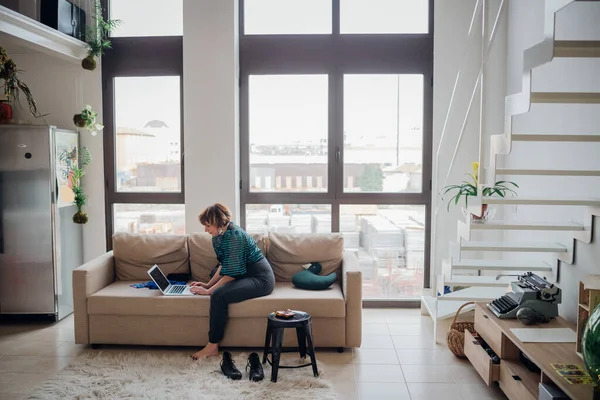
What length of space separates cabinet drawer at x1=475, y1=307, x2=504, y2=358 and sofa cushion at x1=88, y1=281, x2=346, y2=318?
99cm

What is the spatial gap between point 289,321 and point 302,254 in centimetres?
114

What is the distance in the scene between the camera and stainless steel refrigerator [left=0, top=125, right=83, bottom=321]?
4.96 meters

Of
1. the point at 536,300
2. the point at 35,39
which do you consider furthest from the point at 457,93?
the point at 35,39

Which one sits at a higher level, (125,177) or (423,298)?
(125,177)

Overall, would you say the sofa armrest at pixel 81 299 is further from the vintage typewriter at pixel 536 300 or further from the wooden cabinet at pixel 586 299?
the wooden cabinet at pixel 586 299

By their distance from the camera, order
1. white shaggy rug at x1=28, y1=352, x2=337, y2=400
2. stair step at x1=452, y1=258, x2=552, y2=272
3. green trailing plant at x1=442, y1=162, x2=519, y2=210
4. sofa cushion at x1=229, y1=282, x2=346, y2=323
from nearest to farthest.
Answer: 1. white shaggy rug at x1=28, y1=352, x2=337, y2=400
2. green trailing plant at x1=442, y1=162, x2=519, y2=210
3. stair step at x1=452, y1=258, x2=552, y2=272
4. sofa cushion at x1=229, y1=282, x2=346, y2=323

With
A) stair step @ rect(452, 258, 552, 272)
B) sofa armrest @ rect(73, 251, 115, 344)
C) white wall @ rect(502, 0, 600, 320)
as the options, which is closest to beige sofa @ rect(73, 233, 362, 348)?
sofa armrest @ rect(73, 251, 115, 344)

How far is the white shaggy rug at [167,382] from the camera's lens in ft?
11.7

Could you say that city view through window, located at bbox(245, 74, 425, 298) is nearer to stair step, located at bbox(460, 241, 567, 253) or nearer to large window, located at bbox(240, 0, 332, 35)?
large window, located at bbox(240, 0, 332, 35)

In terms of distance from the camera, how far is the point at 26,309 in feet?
16.6

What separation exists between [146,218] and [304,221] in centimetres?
162

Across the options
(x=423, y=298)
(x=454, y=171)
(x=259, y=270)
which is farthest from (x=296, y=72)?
(x=423, y=298)

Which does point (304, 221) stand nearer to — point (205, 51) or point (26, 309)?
point (205, 51)

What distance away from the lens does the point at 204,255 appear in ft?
16.2
